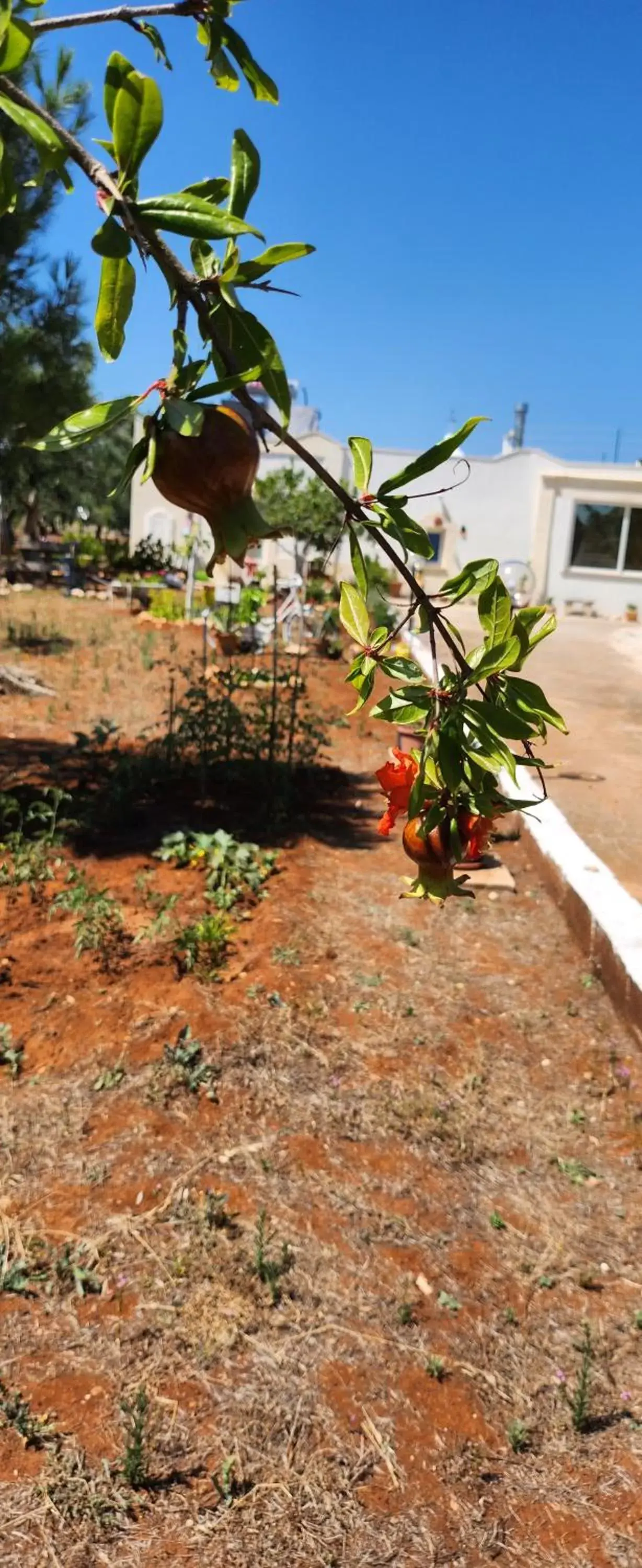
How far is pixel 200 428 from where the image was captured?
595 millimetres

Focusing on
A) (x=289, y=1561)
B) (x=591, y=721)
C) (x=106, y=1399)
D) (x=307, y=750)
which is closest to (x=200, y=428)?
(x=289, y=1561)

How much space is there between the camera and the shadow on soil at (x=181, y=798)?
5312mm

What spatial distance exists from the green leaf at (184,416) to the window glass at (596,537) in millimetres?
18677

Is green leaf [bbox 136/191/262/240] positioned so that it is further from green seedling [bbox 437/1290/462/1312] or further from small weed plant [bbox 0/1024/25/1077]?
small weed plant [bbox 0/1024/25/1077]

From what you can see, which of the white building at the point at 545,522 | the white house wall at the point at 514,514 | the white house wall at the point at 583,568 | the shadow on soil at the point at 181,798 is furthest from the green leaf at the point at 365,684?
the white house wall at the point at 583,568

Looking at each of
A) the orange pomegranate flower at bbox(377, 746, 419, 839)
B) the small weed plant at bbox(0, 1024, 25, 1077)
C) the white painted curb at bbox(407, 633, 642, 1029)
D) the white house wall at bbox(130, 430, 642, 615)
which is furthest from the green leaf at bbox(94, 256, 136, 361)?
the white house wall at bbox(130, 430, 642, 615)

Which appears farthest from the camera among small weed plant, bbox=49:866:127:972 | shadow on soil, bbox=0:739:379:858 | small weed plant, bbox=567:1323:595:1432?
shadow on soil, bbox=0:739:379:858

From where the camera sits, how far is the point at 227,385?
22.1 inches

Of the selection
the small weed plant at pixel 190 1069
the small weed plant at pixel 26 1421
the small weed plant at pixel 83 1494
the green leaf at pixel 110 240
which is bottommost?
the small weed plant at pixel 83 1494

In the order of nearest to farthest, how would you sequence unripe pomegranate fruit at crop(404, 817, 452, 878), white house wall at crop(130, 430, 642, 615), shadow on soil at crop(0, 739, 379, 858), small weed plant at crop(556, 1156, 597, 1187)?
unripe pomegranate fruit at crop(404, 817, 452, 878) → small weed plant at crop(556, 1156, 597, 1187) → shadow on soil at crop(0, 739, 379, 858) → white house wall at crop(130, 430, 642, 615)

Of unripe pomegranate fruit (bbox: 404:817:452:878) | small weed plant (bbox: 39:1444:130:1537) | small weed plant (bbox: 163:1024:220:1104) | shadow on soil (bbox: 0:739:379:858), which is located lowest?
small weed plant (bbox: 39:1444:130:1537)

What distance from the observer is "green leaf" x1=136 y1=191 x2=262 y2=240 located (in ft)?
1.86

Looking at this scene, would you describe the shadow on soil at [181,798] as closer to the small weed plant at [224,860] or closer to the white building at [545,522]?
the small weed plant at [224,860]

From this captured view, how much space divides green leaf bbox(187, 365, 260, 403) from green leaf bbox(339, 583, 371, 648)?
13 centimetres
